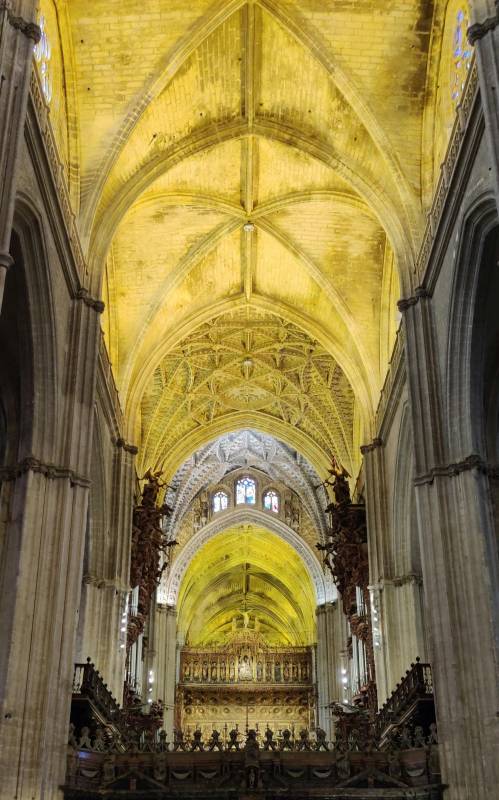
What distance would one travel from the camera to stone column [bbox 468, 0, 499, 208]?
1087 cm

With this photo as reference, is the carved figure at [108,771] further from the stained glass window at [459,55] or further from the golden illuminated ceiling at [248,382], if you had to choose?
the golden illuminated ceiling at [248,382]

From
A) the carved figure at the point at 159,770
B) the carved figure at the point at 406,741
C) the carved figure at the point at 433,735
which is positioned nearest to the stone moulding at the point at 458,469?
the carved figure at the point at 433,735

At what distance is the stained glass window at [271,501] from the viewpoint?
39312mm

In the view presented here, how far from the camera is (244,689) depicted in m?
38.2

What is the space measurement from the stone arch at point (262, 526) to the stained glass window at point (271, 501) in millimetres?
401

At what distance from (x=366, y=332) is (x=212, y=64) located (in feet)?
28.2

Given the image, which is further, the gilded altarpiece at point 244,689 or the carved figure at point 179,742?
the gilded altarpiece at point 244,689

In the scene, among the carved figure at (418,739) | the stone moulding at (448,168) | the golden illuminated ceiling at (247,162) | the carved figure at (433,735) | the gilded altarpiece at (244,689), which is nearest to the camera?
the stone moulding at (448,168)

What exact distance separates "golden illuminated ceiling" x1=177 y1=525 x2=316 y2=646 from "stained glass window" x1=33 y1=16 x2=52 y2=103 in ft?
88.0

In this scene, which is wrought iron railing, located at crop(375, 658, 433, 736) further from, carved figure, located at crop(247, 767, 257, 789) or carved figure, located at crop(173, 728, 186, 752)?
carved figure, located at crop(173, 728, 186, 752)

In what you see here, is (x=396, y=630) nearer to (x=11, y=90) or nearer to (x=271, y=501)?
(x=11, y=90)

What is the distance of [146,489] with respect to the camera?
26.3 m

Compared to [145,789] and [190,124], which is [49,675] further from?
[190,124]

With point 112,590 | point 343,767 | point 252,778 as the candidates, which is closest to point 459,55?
point 343,767
